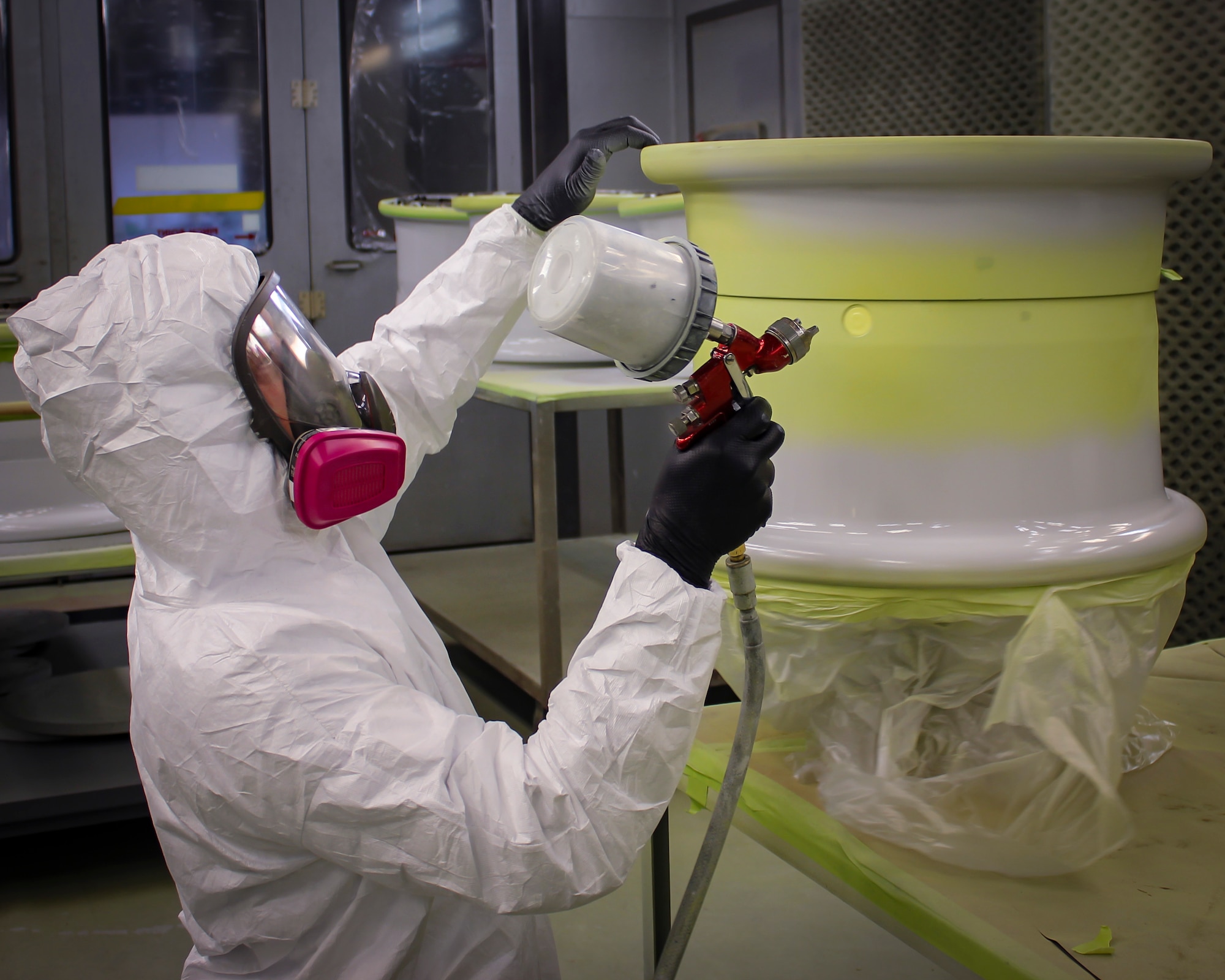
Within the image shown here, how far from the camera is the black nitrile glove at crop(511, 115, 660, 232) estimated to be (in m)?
1.20

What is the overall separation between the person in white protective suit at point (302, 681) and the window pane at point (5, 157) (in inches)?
115

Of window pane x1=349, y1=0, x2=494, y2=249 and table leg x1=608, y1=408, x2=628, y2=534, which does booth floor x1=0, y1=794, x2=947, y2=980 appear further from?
window pane x1=349, y1=0, x2=494, y2=249

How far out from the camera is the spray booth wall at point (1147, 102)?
1.84 metres

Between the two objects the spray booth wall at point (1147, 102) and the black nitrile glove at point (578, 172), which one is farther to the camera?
the spray booth wall at point (1147, 102)

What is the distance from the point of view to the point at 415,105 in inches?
148

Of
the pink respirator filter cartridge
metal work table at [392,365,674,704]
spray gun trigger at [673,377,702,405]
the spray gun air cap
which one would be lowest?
metal work table at [392,365,674,704]

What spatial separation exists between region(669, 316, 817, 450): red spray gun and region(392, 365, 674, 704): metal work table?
130 cm

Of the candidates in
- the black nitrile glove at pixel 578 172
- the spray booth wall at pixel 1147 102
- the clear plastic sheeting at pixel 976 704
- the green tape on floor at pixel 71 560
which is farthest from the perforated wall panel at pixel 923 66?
the green tape on floor at pixel 71 560

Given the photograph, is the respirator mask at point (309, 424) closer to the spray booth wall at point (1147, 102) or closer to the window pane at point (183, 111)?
the spray booth wall at point (1147, 102)

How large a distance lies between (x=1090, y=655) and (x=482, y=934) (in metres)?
0.60

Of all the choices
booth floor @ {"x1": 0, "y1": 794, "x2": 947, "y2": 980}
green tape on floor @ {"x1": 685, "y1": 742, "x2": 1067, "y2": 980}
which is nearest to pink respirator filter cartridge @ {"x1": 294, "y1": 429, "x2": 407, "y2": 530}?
green tape on floor @ {"x1": 685, "y1": 742, "x2": 1067, "y2": 980}

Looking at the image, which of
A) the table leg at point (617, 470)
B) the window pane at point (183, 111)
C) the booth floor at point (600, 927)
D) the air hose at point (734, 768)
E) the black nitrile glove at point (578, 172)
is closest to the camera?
the air hose at point (734, 768)

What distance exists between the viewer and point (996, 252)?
0.97m

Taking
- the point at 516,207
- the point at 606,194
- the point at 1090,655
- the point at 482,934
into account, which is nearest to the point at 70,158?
the point at 606,194
